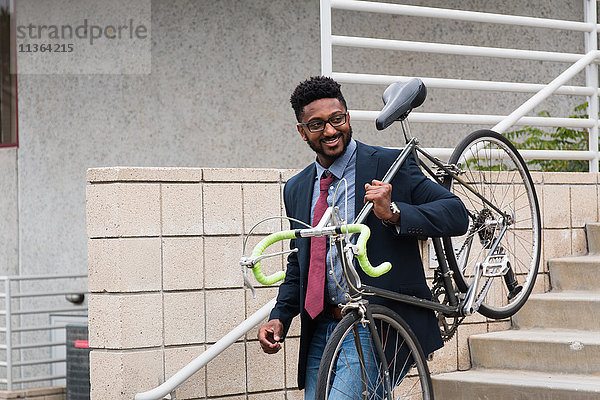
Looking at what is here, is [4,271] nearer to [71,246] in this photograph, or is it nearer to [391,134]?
[71,246]

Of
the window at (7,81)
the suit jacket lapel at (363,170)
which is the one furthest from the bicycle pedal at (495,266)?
the window at (7,81)

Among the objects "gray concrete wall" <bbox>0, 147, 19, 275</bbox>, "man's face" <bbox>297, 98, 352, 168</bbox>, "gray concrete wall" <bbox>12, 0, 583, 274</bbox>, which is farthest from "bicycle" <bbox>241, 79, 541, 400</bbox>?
"gray concrete wall" <bbox>0, 147, 19, 275</bbox>

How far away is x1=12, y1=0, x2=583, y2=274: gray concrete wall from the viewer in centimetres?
853

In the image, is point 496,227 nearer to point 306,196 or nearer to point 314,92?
point 306,196

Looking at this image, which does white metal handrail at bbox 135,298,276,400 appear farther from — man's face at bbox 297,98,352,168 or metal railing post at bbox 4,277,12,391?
metal railing post at bbox 4,277,12,391

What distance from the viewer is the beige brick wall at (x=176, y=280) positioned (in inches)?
170

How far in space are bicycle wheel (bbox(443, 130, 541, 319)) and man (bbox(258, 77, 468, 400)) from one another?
0.62 m

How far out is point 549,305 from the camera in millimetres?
5402

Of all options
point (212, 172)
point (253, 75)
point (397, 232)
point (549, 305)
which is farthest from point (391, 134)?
point (397, 232)

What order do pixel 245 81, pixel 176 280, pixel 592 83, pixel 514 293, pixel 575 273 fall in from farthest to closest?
1. pixel 245 81
2. pixel 592 83
3. pixel 575 273
4. pixel 514 293
5. pixel 176 280

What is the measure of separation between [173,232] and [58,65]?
17.1 feet

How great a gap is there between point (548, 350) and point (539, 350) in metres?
0.05

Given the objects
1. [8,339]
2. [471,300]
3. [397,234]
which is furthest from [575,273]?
[8,339]

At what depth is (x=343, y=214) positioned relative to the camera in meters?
3.66
